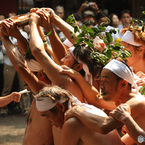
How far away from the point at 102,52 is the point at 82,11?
21.1 feet

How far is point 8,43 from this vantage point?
12.5 feet

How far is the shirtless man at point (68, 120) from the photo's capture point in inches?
112

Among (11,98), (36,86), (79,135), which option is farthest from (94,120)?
(11,98)

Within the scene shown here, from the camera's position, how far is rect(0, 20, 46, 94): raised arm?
3605mm

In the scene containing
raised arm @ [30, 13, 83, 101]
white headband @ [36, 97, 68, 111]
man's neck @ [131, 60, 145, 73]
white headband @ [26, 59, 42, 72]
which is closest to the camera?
white headband @ [36, 97, 68, 111]

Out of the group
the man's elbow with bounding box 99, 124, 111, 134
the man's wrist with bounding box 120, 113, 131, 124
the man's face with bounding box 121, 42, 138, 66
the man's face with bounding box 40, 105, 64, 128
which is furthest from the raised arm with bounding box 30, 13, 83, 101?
the man's face with bounding box 121, 42, 138, 66

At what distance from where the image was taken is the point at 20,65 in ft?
11.9

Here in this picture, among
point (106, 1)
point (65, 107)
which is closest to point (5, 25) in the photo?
point (65, 107)

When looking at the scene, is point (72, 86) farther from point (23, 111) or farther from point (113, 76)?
point (23, 111)

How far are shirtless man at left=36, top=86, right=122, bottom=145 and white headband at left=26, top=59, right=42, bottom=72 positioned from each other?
85 centimetres

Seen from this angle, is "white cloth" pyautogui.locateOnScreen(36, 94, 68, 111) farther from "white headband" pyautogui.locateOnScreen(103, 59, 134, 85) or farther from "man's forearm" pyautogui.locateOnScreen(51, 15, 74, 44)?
"man's forearm" pyautogui.locateOnScreen(51, 15, 74, 44)

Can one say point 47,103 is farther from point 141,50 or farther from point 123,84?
point 141,50

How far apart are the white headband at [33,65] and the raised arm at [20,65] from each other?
247 millimetres

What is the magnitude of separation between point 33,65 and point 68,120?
4.06ft
